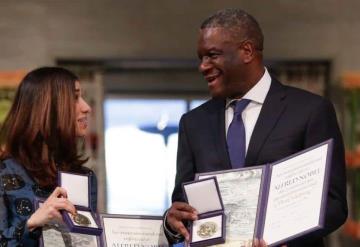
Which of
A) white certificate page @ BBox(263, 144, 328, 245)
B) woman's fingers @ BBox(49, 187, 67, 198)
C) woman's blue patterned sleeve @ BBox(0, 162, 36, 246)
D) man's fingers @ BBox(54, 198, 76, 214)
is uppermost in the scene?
white certificate page @ BBox(263, 144, 328, 245)

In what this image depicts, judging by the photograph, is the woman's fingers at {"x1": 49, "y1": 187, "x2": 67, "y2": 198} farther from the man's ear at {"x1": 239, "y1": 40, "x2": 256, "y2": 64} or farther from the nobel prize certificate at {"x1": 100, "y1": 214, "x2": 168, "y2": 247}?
the man's ear at {"x1": 239, "y1": 40, "x2": 256, "y2": 64}

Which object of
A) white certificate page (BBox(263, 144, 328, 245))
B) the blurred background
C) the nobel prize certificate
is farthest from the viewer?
the blurred background

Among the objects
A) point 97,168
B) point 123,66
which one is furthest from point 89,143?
point 123,66

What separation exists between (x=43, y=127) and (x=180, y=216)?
539 millimetres

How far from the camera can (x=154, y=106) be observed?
6121 mm

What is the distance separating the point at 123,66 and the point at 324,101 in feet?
12.0

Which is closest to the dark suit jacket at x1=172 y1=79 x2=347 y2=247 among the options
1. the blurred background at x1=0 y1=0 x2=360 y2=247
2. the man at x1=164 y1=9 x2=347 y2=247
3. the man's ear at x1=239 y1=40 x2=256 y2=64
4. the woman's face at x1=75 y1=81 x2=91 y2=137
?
the man at x1=164 y1=9 x2=347 y2=247

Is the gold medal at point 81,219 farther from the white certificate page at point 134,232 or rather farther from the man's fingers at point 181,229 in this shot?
the man's fingers at point 181,229

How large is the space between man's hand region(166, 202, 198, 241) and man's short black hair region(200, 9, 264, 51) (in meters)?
0.54

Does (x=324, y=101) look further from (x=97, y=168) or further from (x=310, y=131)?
(x=97, y=168)

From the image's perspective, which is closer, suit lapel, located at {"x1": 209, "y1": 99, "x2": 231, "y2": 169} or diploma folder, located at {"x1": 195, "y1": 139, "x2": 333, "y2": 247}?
diploma folder, located at {"x1": 195, "y1": 139, "x2": 333, "y2": 247}

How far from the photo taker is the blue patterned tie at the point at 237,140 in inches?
83.7

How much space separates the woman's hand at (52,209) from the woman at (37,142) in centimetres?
4

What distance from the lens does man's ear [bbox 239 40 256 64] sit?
2.20 m
